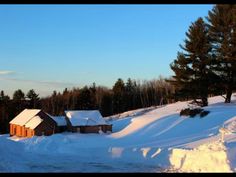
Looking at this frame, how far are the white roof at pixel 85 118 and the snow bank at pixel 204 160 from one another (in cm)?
3013

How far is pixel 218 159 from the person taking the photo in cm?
1920

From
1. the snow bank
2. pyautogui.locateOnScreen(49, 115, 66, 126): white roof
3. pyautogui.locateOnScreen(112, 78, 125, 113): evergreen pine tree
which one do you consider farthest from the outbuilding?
the snow bank

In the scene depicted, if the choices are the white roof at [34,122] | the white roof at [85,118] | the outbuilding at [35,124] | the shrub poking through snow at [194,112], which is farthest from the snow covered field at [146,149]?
the white roof at [34,122]

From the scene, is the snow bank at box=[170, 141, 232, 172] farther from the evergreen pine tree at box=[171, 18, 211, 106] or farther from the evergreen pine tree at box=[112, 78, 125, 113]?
the evergreen pine tree at box=[112, 78, 125, 113]

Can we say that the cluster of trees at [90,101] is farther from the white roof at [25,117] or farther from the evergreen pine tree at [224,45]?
the evergreen pine tree at [224,45]

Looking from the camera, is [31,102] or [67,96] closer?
[31,102]

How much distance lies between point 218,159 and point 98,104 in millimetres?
66981

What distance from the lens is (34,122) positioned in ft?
182

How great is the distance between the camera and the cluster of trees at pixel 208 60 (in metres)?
45.3

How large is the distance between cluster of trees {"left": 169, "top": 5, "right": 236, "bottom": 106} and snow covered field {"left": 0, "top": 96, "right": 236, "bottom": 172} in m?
2.43
